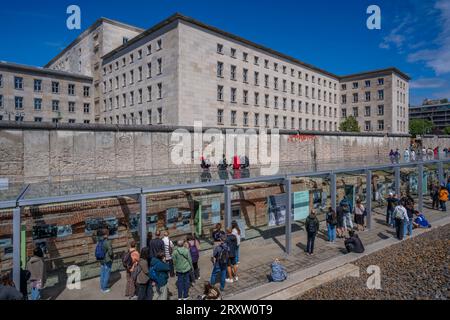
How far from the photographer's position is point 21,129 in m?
13.4

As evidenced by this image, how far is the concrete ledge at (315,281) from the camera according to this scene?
8562 mm

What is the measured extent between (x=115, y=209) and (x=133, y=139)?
21.0ft

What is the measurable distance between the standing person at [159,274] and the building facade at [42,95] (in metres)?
42.0

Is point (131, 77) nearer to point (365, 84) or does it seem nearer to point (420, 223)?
point (420, 223)

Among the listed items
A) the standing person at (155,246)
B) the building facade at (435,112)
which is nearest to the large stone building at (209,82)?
the standing person at (155,246)

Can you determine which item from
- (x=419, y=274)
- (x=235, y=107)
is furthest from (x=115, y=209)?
(x=235, y=107)

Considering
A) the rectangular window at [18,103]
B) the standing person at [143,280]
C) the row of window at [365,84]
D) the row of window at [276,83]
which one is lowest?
the standing person at [143,280]

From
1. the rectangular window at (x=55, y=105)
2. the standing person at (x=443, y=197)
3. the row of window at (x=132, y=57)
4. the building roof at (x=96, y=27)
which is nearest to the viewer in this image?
the standing person at (x=443, y=197)

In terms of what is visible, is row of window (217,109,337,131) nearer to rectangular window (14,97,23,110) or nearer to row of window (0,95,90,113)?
row of window (0,95,90,113)

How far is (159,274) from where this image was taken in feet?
24.7

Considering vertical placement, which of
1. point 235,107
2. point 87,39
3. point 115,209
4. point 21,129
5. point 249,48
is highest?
point 87,39

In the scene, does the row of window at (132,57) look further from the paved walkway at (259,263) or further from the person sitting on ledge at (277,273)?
the person sitting on ledge at (277,273)

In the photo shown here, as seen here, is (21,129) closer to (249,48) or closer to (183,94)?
(183,94)
